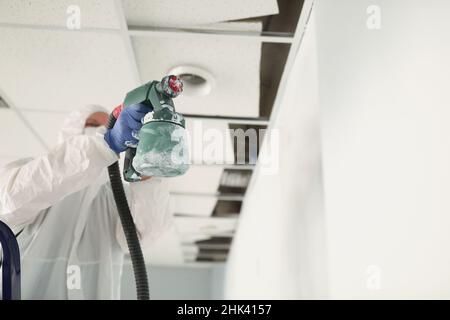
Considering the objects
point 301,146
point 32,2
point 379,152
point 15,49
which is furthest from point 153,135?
point 15,49

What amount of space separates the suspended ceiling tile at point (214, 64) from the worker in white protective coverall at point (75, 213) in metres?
0.39

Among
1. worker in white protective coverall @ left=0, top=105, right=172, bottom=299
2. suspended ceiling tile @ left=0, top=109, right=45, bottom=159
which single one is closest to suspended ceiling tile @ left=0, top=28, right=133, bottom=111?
suspended ceiling tile @ left=0, top=109, right=45, bottom=159

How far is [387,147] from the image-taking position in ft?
2.68

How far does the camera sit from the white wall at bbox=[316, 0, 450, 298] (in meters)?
0.66

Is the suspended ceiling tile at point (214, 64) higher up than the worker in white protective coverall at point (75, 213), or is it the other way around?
the suspended ceiling tile at point (214, 64)

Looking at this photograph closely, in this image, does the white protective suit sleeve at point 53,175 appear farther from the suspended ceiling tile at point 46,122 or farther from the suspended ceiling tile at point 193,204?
the suspended ceiling tile at point 193,204

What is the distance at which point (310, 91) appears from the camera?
1302mm

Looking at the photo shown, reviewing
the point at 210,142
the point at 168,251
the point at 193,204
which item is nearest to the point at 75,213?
the point at 210,142

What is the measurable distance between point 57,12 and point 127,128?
748mm

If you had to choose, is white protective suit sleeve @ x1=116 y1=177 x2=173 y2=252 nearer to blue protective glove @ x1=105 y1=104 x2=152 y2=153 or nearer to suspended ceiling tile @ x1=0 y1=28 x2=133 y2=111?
blue protective glove @ x1=105 y1=104 x2=152 y2=153

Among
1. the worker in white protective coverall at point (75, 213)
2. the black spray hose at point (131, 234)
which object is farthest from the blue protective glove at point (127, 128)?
the black spray hose at point (131, 234)

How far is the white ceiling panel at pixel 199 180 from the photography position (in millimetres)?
2469
